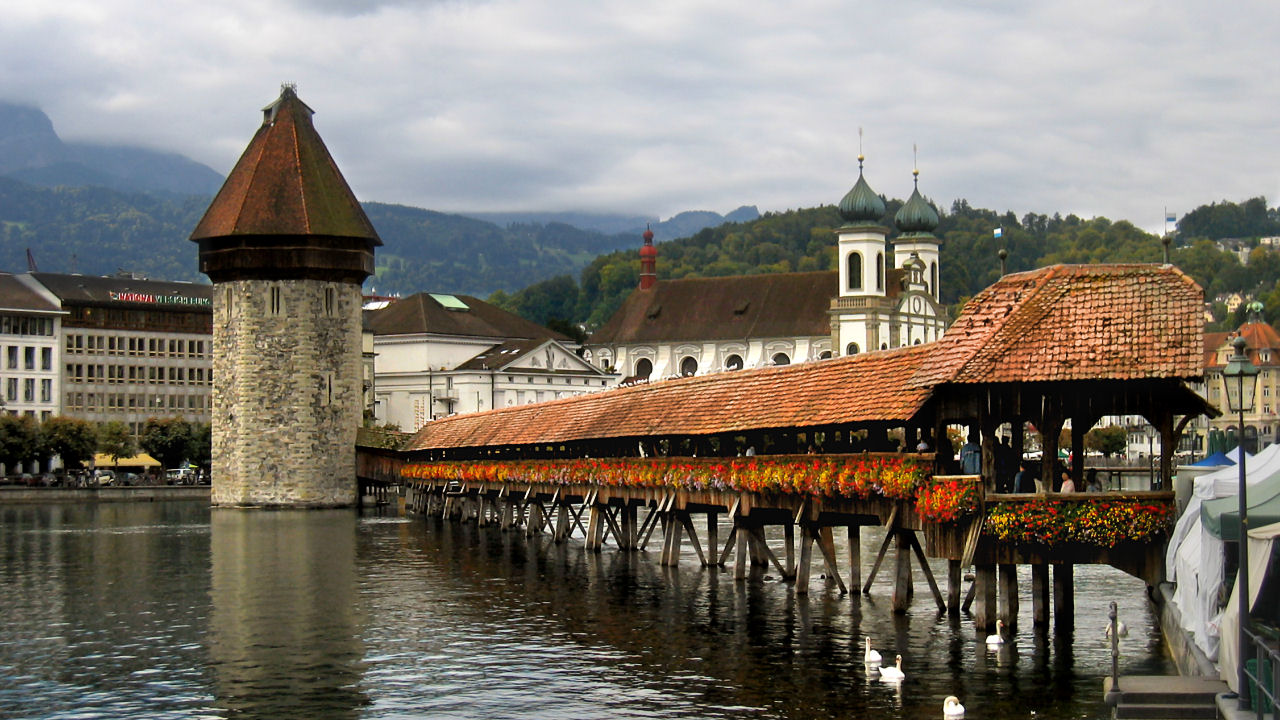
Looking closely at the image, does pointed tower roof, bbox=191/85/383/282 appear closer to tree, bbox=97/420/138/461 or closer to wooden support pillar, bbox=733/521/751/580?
tree, bbox=97/420/138/461

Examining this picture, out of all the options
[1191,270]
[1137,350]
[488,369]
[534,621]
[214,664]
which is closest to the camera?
[1137,350]

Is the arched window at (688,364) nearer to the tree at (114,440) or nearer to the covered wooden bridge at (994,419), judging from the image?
the tree at (114,440)

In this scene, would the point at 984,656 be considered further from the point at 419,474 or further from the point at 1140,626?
the point at 419,474

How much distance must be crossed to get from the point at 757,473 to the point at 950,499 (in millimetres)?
8067

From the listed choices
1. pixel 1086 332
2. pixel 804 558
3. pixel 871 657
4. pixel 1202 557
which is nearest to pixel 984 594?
pixel 871 657

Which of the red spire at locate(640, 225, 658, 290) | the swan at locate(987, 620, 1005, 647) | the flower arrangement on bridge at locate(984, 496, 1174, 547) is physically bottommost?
the swan at locate(987, 620, 1005, 647)

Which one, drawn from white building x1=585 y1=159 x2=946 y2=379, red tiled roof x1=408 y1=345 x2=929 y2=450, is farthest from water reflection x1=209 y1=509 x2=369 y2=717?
white building x1=585 y1=159 x2=946 y2=379

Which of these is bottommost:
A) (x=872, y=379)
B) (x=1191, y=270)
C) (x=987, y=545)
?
(x=987, y=545)

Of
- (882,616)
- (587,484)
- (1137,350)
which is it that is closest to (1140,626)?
(882,616)

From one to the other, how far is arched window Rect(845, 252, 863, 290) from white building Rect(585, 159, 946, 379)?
0.24 ft

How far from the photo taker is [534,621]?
30.2m

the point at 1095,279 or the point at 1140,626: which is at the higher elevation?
the point at 1095,279

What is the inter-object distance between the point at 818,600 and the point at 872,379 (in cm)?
550

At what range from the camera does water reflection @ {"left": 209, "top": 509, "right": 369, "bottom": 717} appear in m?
22.3
